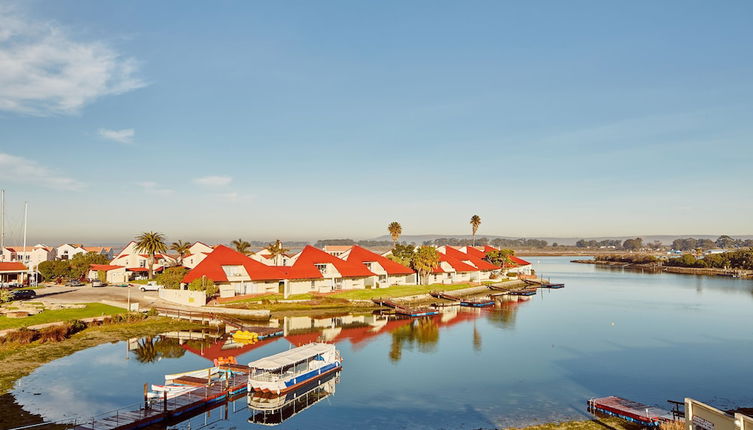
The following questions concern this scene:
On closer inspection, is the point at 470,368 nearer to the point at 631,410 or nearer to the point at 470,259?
the point at 631,410

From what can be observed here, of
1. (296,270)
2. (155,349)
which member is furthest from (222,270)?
(155,349)

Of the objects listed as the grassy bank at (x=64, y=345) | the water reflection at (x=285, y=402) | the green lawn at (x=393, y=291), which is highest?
the green lawn at (x=393, y=291)

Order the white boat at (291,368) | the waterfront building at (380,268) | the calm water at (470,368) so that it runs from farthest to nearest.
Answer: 1. the waterfront building at (380,268)
2. the white boat at (291,368)
3. the calm water at (470,368)

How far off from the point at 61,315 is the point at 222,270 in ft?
77.1

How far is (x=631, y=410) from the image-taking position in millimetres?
31203

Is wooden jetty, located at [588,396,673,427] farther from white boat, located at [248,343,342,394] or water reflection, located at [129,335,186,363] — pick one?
water reflection, located at [129,335,186,363]

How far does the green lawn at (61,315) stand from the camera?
51.0 metres

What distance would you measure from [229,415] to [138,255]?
85466 mm

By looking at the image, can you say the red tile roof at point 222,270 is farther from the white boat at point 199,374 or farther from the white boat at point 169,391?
the white boat at point 169,391

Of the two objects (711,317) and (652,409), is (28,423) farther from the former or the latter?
(711,317)

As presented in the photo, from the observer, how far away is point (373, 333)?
5922 cm

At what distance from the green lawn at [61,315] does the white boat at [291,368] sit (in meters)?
30.6

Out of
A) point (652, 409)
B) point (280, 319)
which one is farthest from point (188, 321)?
point (652, 409)

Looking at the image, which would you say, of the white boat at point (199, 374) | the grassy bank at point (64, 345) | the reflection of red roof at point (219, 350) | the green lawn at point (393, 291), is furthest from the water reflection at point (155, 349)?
the green lawn at point (393, 291)
